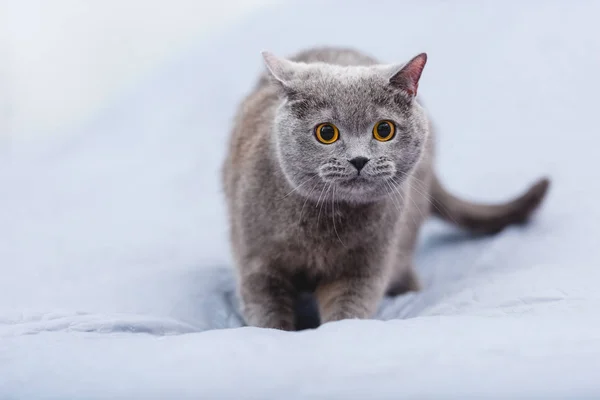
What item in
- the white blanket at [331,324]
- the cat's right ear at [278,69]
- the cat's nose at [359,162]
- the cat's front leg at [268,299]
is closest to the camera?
the white blanket at [331,324]

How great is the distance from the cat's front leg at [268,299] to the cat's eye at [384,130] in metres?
0.37

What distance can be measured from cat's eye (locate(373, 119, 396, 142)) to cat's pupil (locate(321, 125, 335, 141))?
2.9 inches

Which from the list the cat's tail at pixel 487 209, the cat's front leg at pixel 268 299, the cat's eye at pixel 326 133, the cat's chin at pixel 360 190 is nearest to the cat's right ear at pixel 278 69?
the cat's eye at pixel 326 133

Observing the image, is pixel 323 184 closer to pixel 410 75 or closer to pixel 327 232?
pixel 327 232

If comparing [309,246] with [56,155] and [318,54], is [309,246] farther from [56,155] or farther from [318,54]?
[56,155]

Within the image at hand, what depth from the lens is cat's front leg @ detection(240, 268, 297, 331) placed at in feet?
4.63

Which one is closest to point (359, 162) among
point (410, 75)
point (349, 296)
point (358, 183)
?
point (358, 183)

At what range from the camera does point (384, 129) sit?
1.26m

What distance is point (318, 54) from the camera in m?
1.79

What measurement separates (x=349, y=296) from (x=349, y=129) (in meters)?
0.35

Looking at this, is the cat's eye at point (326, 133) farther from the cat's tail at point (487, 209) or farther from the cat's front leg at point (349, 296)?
the cat's tail at point (487, 209)

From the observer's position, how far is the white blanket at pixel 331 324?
1.01 metres

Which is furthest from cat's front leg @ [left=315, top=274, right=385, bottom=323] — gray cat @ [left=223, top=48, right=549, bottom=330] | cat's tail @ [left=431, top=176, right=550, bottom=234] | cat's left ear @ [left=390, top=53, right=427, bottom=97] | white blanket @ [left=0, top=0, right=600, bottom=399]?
cat's tail @ [left=431, top=176, right=550, bottom=234]

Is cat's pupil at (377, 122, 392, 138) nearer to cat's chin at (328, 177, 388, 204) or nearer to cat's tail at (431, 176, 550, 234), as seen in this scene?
cat's chin at (328, 177, 388, 204)
